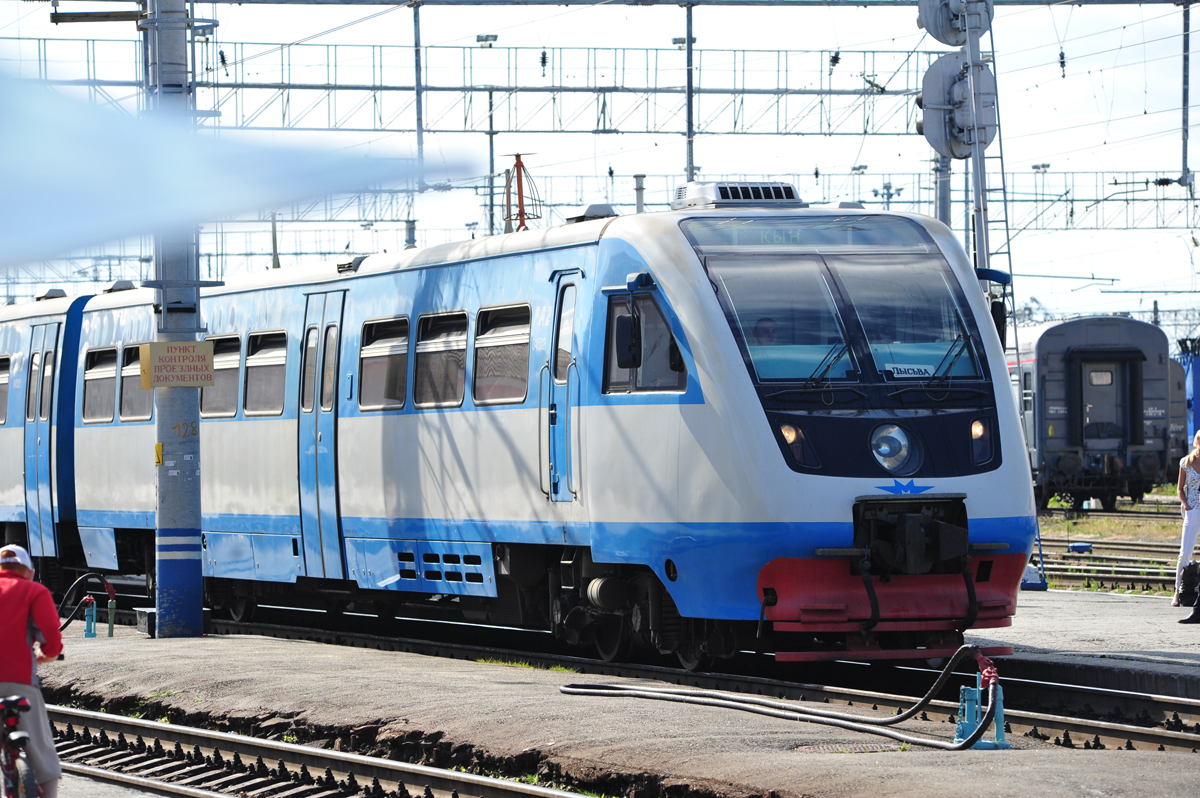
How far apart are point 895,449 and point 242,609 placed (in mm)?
9516

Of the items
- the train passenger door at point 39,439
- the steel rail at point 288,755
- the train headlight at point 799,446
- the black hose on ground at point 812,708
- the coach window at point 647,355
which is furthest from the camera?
the train passenger door at point 39,439

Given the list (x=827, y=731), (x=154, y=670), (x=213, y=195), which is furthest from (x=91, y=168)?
(x=827, y=731)

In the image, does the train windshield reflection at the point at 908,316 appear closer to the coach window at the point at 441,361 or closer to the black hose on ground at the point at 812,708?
the black hose on ground at the point at 812,708

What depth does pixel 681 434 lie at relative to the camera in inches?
469

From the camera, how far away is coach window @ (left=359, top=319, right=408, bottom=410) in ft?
50.0

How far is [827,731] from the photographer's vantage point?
957cm

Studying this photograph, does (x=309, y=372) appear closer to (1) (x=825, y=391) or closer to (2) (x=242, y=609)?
(2) (x=242, y=609)

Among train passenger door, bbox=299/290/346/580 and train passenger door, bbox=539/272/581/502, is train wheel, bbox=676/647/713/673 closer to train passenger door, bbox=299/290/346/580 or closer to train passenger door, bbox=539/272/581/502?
train passenger door, bbox=539/272/581/502

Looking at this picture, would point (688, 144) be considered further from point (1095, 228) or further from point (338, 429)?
point (1095, 228)

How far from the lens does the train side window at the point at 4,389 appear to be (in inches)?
884

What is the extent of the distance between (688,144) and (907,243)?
19715mm

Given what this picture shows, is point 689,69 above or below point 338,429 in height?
above

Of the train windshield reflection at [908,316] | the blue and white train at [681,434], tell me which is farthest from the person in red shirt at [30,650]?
the train windshield reflection at [908,316]

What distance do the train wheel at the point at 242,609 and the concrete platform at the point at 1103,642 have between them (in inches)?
314
